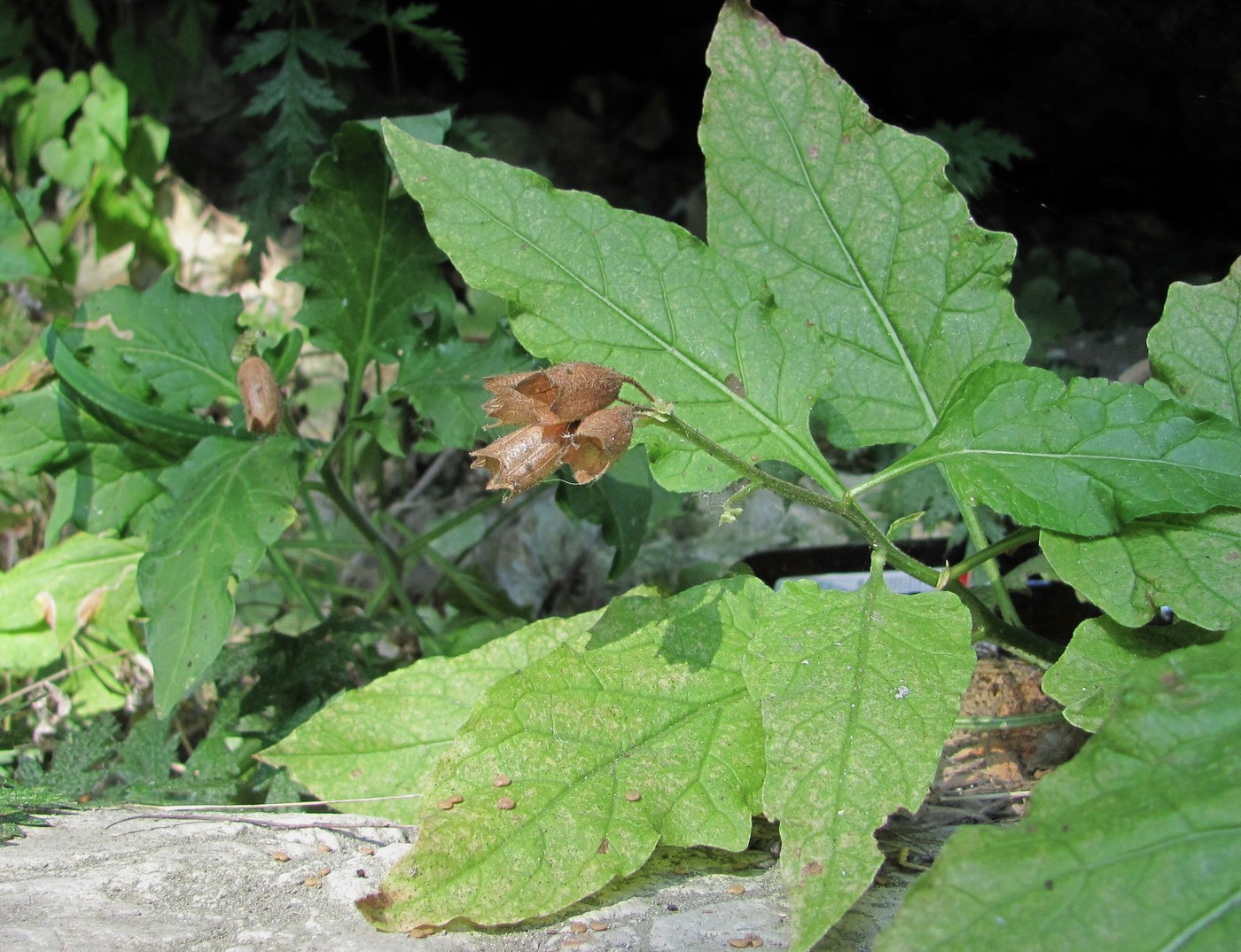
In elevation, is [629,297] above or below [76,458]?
above

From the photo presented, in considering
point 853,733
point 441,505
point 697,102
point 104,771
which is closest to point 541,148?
point 697,102

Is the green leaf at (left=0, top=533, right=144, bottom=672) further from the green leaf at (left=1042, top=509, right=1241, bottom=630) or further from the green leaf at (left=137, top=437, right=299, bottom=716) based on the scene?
the green leaf at (left=1042, top=509, right=1241, bottom=630)

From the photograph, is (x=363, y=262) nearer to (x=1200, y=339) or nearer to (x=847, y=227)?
(x=847, y=227)

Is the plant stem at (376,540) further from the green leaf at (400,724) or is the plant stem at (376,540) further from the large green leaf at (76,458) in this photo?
the green leaf at (400,724)

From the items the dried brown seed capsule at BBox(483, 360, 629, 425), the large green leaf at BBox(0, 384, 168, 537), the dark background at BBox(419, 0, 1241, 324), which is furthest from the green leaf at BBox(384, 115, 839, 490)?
the dark background at BBox(419, 0, 1241, 324)

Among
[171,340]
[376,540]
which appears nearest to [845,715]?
[376,540]
